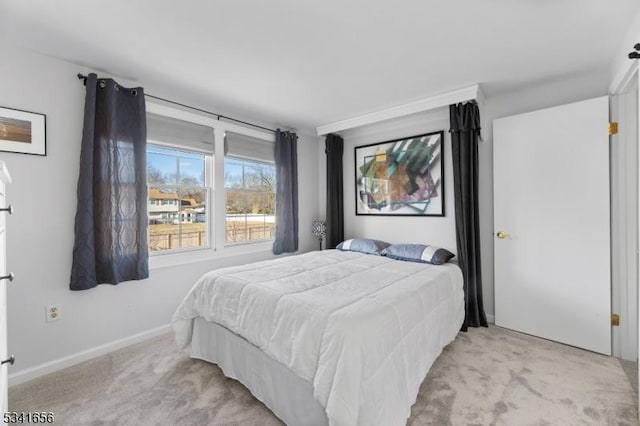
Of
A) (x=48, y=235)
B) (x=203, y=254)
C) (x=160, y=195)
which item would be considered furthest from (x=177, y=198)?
(x=48, y=235)

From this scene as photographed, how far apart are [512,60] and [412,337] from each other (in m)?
2.23

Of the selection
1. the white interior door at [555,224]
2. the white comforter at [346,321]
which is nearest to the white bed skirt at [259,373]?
the white comforter at [346,321]

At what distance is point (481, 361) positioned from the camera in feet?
7.25

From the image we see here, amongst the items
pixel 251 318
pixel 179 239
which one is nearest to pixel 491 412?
pixel 251 318

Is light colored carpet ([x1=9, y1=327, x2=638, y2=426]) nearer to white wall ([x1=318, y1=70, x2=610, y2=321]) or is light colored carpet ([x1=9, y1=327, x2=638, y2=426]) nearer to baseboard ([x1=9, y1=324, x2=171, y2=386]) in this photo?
baseboard ([x1=9, y1=324, x2=171, y2=386])

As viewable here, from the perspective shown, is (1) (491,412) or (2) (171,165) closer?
(1) (491,412)

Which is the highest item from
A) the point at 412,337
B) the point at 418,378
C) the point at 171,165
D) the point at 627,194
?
the point at 171,165

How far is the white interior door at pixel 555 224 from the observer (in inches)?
91.7

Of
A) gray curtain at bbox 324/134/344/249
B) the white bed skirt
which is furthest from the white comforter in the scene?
gray curtain at bbox 324/134/344/249

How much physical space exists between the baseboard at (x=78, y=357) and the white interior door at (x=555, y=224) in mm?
3413

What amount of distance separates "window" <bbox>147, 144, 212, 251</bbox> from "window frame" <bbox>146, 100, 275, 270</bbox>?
0.06 m

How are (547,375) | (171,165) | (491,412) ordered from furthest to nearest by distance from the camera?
(171,165) → (547,375) → (491,412)

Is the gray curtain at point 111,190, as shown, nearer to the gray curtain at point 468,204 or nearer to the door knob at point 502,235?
the gray curtain at point 468,204

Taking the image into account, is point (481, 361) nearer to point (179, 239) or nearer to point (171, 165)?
point (179, 239)
